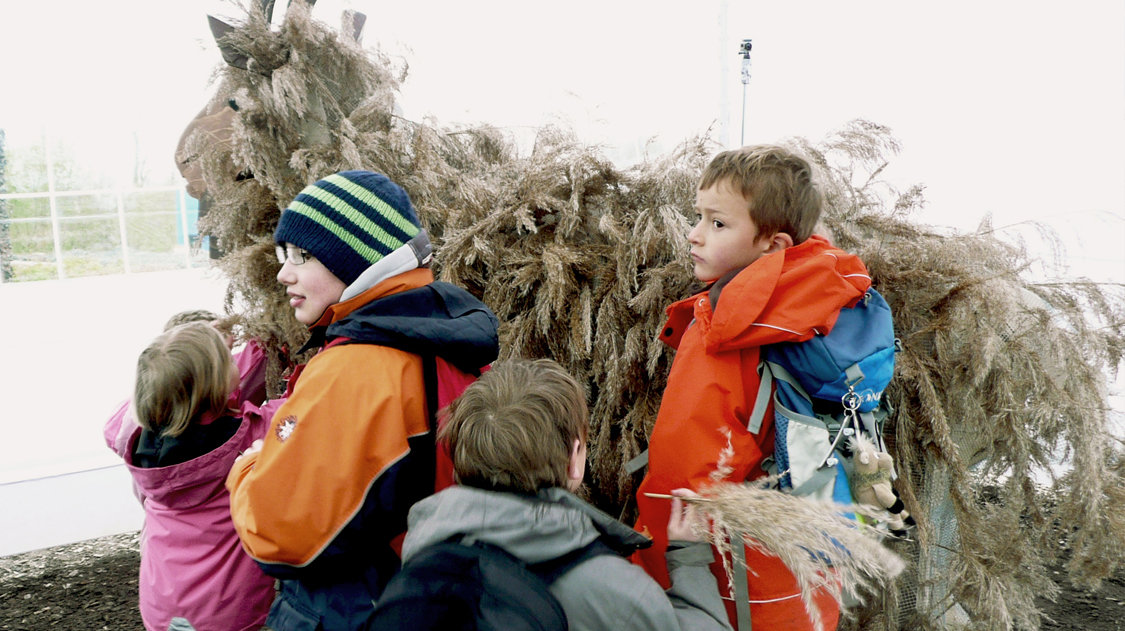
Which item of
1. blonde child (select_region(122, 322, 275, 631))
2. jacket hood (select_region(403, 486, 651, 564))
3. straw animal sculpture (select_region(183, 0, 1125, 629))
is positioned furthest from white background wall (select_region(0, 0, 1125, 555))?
jacket hood (select_region(403, 486, 651, 564))

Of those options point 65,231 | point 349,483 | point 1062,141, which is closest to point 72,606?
point 65,231

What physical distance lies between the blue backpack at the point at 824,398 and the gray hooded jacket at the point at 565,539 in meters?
0.42

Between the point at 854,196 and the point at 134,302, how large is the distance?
4962 mm

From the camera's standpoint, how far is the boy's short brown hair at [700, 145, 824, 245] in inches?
66.5

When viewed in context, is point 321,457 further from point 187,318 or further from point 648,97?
point 648,97

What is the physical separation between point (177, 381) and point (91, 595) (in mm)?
2420

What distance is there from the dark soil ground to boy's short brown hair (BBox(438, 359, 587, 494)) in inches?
102

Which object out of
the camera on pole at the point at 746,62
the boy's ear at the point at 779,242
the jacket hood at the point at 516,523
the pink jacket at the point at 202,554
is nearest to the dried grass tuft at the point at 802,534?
the jacket hood at the point at 516,523

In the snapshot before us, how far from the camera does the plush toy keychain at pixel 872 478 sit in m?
1.61

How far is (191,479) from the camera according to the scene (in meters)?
2.04

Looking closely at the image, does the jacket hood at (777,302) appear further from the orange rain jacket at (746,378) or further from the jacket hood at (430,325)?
the jacket hood at (430,325)

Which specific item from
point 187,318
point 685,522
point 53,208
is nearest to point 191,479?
point 187,318

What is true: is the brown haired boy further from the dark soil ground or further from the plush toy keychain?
the dark soil ground

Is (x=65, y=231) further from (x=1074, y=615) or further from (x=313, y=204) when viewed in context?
(x=1074, y=615)
